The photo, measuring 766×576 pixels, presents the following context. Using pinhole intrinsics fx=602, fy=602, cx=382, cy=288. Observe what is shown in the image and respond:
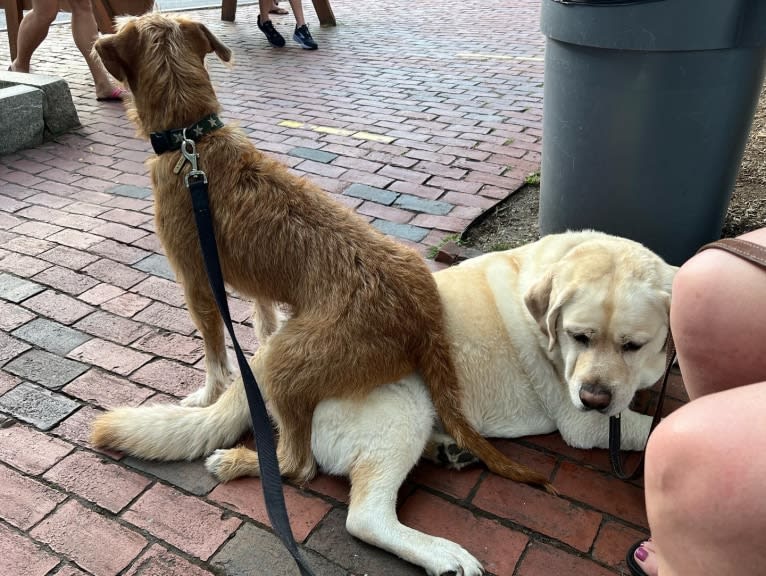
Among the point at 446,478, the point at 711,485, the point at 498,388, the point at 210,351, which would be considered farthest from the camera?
the point at 210,351

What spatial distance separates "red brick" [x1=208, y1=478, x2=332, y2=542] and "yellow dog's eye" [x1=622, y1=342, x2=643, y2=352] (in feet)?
4.08

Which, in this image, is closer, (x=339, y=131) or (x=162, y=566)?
(x=162, y=566)

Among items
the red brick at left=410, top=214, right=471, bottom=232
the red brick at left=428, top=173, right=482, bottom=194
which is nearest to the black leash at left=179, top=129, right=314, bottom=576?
the red brick at left=410, top=214, right=471, bottom=232

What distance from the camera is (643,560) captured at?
195 centimetres

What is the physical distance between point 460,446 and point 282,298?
93cm

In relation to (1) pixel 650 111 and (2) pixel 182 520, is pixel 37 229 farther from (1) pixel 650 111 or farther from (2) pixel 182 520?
(1) pixel 650 111

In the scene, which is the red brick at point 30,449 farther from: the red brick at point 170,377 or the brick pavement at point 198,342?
the red brick at point 170,377

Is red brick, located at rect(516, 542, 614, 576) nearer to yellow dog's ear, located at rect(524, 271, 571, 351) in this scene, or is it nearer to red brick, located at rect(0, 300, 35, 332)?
yellow dog's ear, located at rect(524, 271, 571, 351)

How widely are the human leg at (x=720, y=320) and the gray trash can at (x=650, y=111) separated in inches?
62.5

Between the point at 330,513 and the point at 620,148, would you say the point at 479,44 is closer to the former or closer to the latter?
the point at 620,148

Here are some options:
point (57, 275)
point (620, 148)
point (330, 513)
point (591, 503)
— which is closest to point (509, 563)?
point (591, 503)

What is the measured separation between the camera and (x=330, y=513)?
2258 millimetres

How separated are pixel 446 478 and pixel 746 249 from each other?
54.9 inches

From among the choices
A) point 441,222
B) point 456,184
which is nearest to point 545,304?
point 441,222
